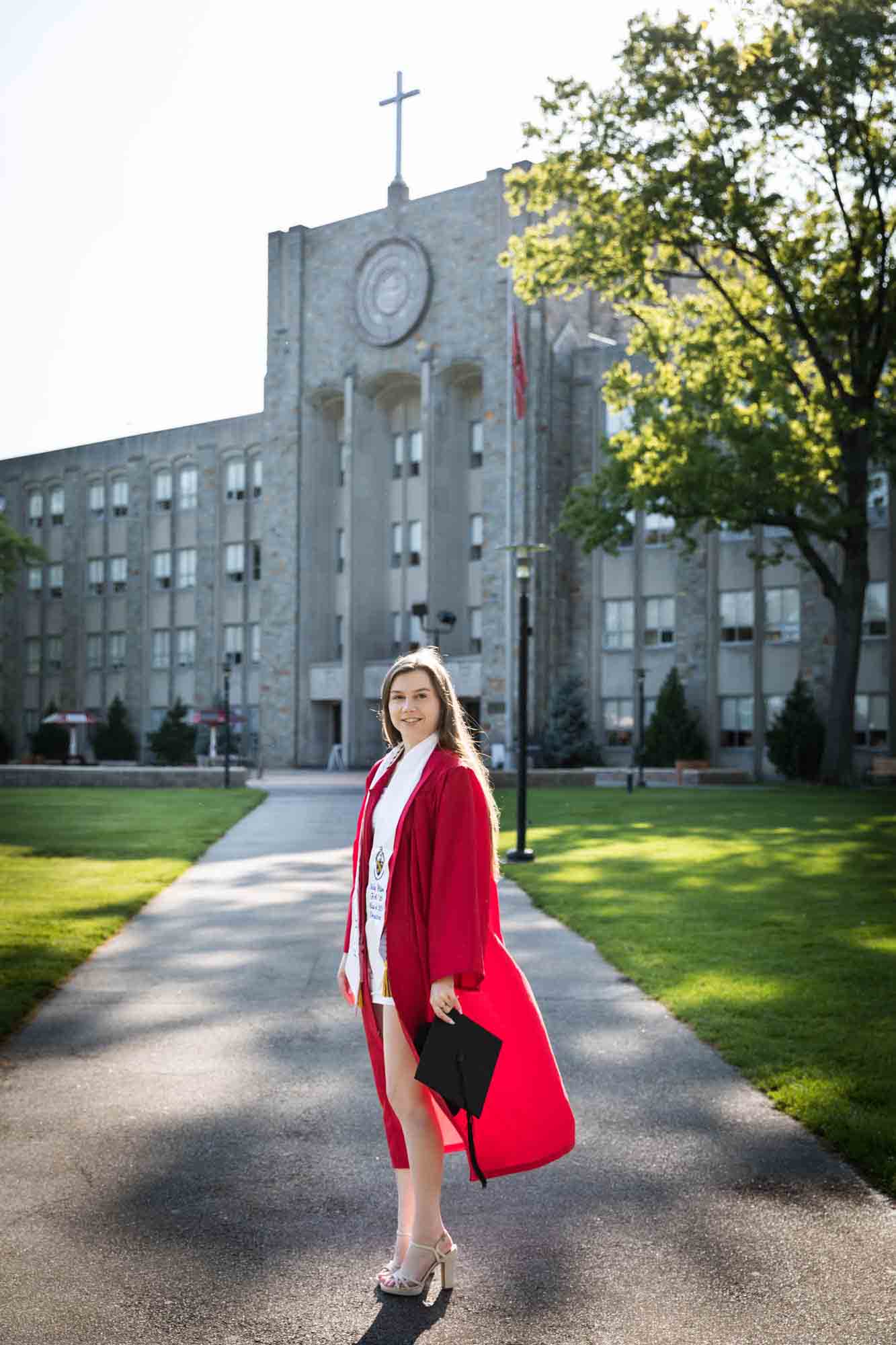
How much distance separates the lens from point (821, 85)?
27391mm

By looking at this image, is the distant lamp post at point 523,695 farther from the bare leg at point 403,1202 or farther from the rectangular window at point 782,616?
the rectangular window at point 782,616

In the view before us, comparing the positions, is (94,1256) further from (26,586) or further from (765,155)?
(26,586)

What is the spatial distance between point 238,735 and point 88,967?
164 feet

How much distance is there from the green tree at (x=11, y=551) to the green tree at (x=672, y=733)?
28806mm

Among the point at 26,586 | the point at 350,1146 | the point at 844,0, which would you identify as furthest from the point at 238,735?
the point at 350,1146

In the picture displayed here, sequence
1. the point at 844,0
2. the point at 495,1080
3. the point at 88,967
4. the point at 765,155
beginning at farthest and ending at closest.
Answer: the point at 765,155 < the point at 844,0 < the point at 88,967 < the point at 495,1080

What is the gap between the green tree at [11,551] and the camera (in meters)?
56.6

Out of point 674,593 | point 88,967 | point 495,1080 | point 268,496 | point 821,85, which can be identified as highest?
point 821,85

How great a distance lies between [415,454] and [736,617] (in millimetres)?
15944

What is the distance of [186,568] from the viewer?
63.2 m

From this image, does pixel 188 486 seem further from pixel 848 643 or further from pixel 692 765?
pixel 848 643

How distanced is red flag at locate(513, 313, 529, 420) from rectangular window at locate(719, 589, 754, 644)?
33.1ft

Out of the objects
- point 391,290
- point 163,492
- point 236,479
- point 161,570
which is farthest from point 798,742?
point 163,492

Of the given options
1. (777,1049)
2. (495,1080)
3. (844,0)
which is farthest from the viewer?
(844,0)
